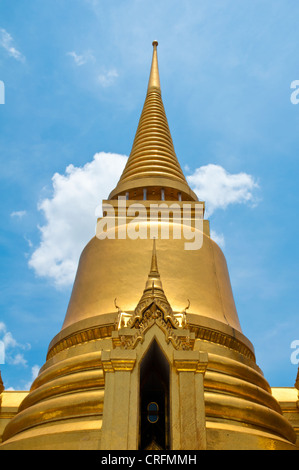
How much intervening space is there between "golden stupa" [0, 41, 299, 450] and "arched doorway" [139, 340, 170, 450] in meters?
0.02

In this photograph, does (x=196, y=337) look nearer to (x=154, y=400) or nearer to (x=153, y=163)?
(x=154, y=400)

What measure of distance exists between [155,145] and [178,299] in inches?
345

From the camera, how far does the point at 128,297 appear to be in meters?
11.7

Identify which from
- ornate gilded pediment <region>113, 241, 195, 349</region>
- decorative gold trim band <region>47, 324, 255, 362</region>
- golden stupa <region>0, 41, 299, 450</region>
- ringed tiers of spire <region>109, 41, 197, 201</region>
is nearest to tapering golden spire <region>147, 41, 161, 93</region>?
ringed tiers of spire <region>109, 41, 197, 201</region>

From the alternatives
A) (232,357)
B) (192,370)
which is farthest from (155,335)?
(232,357)

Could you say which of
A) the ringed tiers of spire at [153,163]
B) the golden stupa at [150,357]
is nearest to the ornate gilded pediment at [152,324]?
the golden stupa at [150,357]

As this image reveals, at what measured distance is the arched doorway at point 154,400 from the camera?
7680mm

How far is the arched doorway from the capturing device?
302 inches

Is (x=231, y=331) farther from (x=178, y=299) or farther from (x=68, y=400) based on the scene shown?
(x=68, y=400)

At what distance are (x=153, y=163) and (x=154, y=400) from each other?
1106cm

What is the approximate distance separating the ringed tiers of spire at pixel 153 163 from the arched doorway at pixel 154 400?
8.96 meters

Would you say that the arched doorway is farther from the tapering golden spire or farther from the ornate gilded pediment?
the tapering golden spire

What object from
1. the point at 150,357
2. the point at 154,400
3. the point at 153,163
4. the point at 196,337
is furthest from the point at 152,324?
the point at 153,163

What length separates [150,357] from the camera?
26.7ft
